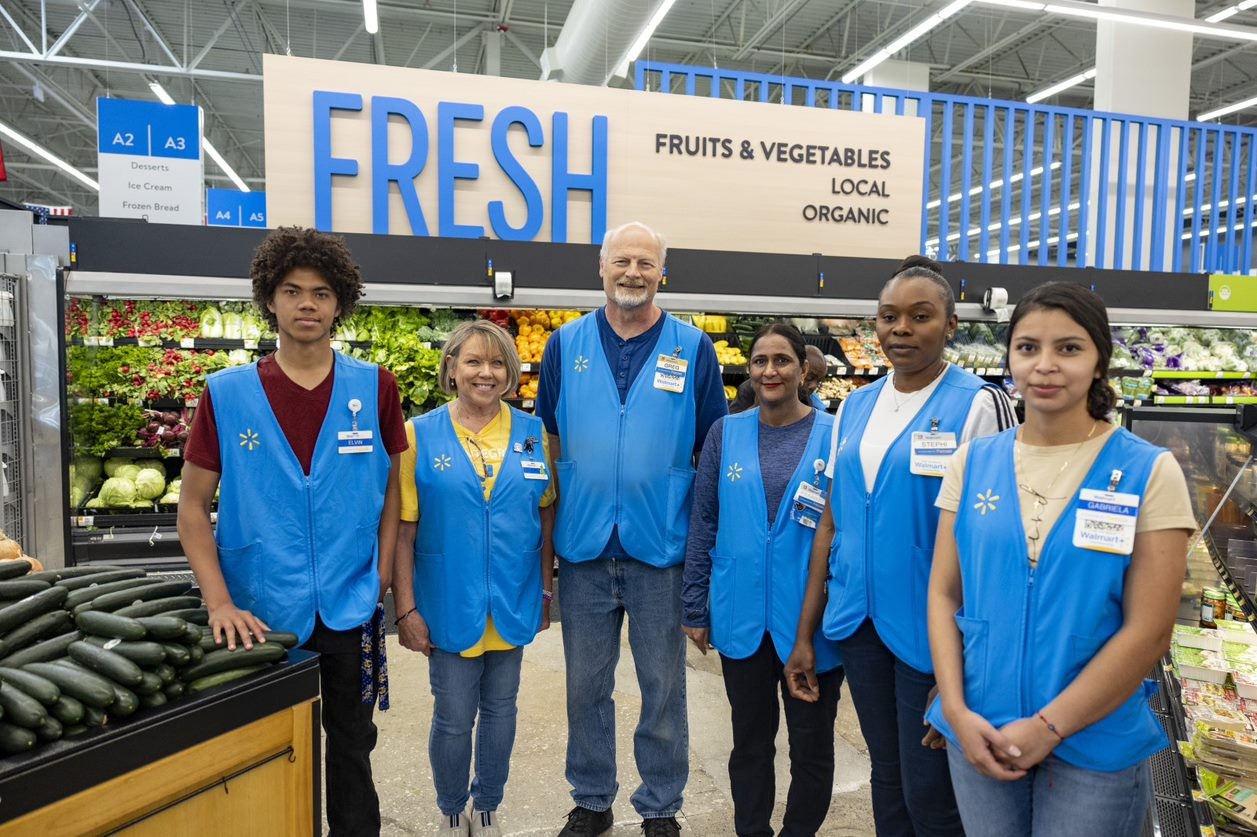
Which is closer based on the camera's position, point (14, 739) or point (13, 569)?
point (14, 739)

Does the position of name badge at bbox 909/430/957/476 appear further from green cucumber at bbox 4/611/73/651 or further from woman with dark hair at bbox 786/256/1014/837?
green cucumber at bbox 4/611/73/651

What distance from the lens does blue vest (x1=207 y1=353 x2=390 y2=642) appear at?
2.09 meters

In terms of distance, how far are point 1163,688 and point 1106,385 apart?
1676 millimetres

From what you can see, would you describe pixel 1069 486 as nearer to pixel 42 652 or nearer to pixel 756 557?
pixel 756 557

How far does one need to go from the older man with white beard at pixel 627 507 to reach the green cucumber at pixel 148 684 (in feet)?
3.77

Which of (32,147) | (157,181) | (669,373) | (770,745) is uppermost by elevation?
(32,147)

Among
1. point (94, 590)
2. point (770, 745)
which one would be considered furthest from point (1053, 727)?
point (94, 590)

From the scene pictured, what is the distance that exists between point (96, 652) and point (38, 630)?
24cm

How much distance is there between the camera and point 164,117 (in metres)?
5.71

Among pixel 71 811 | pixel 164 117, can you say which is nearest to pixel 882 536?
pixel 71 811

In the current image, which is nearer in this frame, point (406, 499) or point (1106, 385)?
point (1106, 385)

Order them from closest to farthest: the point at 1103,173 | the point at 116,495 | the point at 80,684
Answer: the point at 80,684, the point at 116,495, the point at 1103,173

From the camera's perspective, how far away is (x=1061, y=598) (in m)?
1.50

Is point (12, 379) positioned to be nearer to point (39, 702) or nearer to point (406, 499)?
point (406, 499)
